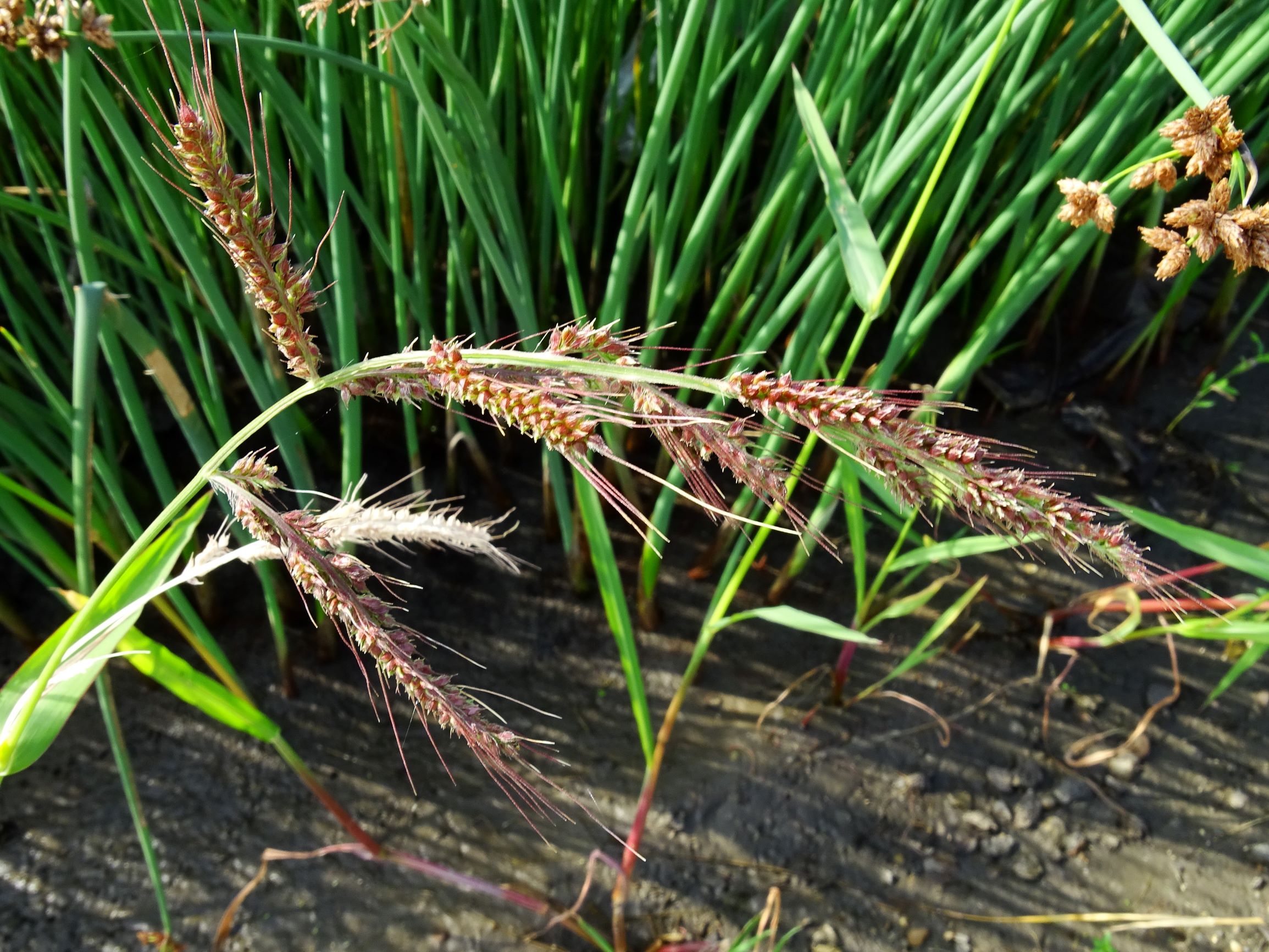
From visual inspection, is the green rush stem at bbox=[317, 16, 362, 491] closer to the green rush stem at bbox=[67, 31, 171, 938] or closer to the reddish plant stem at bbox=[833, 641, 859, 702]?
the green rush stem at bbox=[67, 31, 171, 938]

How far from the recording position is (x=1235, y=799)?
1.25 m

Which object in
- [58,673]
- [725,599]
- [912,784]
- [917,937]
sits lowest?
[917,937]

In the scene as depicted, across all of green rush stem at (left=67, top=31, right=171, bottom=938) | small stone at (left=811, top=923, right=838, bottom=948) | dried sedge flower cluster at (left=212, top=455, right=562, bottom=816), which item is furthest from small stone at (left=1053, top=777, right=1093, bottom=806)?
green rush stem at (left=67, top=31, right=171, bottom=938)

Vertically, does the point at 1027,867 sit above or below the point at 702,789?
below

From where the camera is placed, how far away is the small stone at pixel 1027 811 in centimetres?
123

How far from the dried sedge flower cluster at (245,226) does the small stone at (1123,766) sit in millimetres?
1319

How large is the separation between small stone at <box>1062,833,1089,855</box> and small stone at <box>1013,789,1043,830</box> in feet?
0.15

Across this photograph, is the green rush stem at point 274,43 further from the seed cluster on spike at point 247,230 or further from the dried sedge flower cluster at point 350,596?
the dried sedge flower cluster at point 350,596

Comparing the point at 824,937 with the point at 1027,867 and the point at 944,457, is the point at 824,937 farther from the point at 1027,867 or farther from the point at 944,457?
the point at 944,457

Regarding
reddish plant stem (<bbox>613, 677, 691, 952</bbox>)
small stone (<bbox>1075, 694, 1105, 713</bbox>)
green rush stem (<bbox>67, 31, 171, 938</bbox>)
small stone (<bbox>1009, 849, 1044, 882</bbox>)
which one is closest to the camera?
green rush stem (<bbox>67, 31, 171, 938</bbox>)

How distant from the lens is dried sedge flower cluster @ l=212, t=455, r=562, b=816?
0.47 meters

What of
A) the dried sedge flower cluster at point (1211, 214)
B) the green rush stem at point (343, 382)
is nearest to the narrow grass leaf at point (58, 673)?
the green rush stem at point (343, 382)

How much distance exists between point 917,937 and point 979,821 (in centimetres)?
20

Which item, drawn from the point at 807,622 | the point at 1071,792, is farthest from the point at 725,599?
the point at 1071,792
